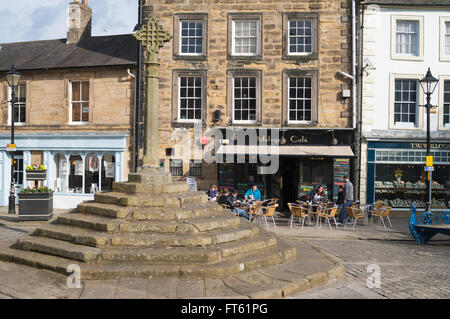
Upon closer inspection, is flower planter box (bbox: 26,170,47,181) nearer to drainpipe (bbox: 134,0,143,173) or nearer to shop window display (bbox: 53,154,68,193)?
drainpipe (bbox: 134,0,143,173)

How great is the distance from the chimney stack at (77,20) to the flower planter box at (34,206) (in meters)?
10.0

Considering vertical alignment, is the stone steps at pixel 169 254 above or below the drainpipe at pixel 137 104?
below

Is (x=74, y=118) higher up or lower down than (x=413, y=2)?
lower down

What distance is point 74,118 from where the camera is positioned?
18.9m

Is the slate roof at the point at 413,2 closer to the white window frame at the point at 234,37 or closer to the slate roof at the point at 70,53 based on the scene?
the white window frame at the point at 234,37

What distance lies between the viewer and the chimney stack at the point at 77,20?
67.3 feet

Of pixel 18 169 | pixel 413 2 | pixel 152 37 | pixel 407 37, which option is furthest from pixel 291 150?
pixel 18 169

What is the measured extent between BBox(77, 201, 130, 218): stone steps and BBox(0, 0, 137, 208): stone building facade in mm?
10141

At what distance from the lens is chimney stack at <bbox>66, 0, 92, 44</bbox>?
808 inches

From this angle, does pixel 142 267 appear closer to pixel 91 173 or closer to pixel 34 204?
pixel 34 204

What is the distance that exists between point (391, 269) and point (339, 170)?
922 centimetres

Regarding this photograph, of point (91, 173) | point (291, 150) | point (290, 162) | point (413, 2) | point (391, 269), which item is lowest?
point (391, 269)

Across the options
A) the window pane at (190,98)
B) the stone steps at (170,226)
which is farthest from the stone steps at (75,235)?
the window pane at (190,98)

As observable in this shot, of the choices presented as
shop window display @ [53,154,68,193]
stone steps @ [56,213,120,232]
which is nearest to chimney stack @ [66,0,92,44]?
shop window display @ [53,154,68,193]
